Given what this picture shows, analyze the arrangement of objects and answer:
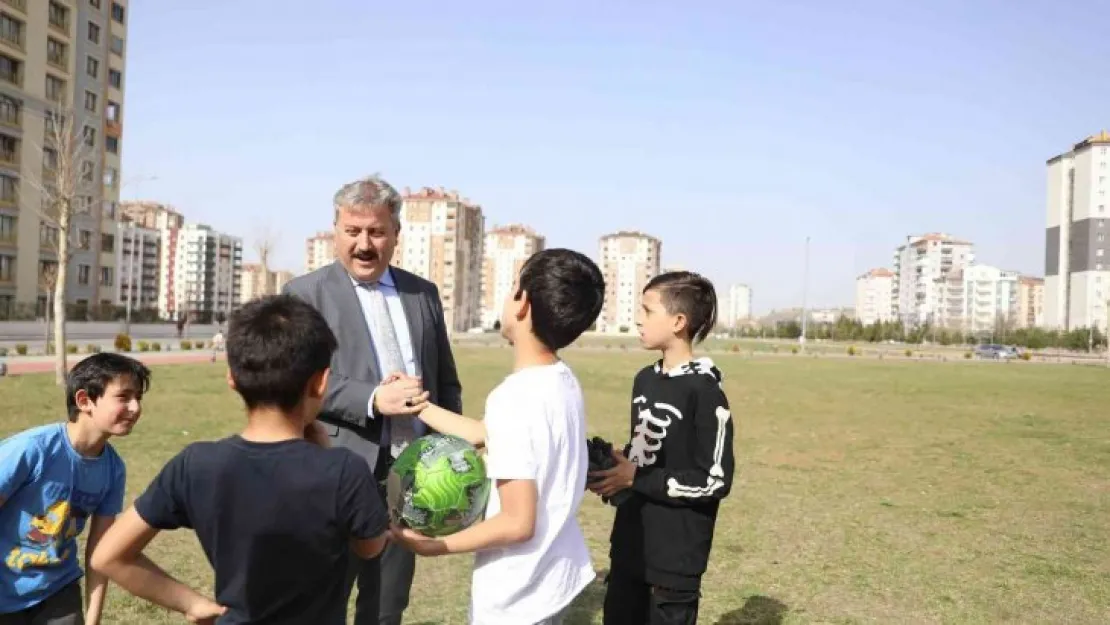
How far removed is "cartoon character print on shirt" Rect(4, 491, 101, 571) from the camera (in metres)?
3.25

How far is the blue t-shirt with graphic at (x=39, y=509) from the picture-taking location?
321cm

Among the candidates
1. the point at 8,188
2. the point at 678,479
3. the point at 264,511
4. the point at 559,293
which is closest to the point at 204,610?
the point at 264,511

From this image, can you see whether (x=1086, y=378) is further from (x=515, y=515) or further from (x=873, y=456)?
(x=515, y=515)

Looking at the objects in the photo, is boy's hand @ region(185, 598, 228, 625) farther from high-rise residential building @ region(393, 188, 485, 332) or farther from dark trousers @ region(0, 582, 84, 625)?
high-rise residential building @ region(393, 188, 485, 332)

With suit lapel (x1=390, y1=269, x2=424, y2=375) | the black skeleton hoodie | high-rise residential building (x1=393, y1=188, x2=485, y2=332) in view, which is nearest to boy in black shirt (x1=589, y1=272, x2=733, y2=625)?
the black skeleton hoodie

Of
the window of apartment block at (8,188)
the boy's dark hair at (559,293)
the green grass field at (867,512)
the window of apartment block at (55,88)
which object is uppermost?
the window of apartment block at (55,88)

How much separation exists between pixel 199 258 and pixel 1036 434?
15527cm

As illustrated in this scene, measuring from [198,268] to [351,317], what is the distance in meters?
162

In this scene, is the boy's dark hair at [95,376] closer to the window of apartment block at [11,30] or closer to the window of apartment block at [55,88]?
the window of apartment block at [11,30]

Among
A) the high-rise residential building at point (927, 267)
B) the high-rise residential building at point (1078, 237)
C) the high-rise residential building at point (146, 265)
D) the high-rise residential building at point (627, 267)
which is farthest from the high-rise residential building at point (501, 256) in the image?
the high-rise residential building at point (1078, 237)

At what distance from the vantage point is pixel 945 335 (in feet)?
351

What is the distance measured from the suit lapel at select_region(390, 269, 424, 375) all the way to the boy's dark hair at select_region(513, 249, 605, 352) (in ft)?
4.91

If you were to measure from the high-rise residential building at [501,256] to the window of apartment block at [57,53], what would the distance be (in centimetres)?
11465

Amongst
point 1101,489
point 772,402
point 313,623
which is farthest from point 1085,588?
point 772,402
